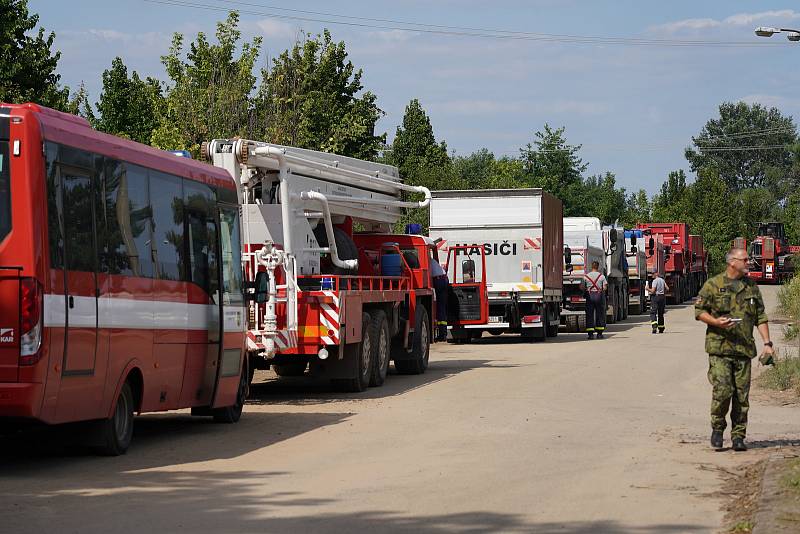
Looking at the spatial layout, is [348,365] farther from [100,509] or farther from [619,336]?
[619,336]

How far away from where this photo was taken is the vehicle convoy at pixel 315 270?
1767cm

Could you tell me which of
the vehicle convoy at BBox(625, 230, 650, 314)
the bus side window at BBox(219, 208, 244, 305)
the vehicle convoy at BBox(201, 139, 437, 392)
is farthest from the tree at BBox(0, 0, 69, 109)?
the vehicle convoy at BBox(625, 230, 650, 314)

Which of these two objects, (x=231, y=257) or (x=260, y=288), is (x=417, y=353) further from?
(x=231, y=257)

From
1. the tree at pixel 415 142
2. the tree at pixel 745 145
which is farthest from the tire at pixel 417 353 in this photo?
the tree at pixel 745 145

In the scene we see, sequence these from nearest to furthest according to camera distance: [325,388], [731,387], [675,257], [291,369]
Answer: [731,387] < [325,388] < [291,369] < [675,257]

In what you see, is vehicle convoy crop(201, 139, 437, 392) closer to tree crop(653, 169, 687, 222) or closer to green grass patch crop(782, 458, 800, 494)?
Answer: green grass patch crop(782, 458, 800, 494)

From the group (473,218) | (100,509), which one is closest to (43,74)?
(473,218)

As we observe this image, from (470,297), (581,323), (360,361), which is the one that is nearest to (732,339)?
(360,361)

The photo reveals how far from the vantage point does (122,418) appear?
12383mm

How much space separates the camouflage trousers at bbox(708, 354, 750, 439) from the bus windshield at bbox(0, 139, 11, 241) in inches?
243

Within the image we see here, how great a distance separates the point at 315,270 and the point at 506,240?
13.4 metres

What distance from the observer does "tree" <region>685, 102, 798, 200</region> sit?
149 m

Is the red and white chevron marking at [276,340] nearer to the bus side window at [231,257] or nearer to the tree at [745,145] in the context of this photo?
the bus side window at [231,257]

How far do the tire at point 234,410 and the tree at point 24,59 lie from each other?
47.6 ft
